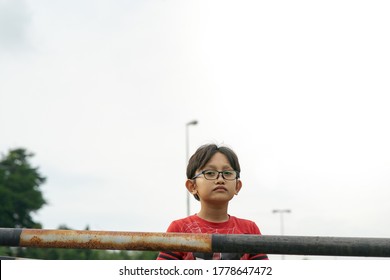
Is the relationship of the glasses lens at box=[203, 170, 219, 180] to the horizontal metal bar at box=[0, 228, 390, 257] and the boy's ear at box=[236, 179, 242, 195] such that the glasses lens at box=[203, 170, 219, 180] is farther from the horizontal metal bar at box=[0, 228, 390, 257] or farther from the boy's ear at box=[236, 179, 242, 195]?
the horizontal metal bar at box=[0, 228, 390, 257]

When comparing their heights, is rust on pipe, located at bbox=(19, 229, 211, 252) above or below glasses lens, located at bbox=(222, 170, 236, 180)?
below

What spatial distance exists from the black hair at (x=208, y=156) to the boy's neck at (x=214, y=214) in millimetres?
201

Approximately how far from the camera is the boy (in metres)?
3.13

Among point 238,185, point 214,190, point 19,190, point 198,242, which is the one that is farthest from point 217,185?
point 19,190

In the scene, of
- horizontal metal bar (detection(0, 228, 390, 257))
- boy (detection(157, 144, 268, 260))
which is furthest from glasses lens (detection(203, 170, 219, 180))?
horizontal metal bar (detection(0, 228, 390, 257))

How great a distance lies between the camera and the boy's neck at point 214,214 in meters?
3.20

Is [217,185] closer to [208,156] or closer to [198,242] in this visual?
[208,156]

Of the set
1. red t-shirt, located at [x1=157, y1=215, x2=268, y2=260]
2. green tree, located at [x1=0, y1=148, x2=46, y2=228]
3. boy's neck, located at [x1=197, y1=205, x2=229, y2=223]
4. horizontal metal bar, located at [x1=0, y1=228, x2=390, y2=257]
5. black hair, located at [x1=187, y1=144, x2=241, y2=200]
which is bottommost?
horizontal metal bar, located at [x1=0, y1=228, x2=390, y2=257]

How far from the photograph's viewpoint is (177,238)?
6.08 ft

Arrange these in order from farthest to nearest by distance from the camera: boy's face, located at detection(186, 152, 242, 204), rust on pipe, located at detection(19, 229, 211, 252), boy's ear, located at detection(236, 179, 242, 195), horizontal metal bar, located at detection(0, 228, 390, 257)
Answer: boy's ear, located at detection(236, 179, 242, 195)
boy's face, located at detection(186, 152, 242, 204)
rust on pipe, located at detection(19, 229, 211, 252)
horizontal metal bar, located at detection(0, 228, 390, 257)

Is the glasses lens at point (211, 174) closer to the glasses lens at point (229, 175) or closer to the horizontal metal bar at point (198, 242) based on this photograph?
the glasses lens at point (229, 175)

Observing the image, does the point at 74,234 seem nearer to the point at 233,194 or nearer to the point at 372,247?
the point at 372,247

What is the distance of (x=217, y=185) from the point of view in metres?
3.12
